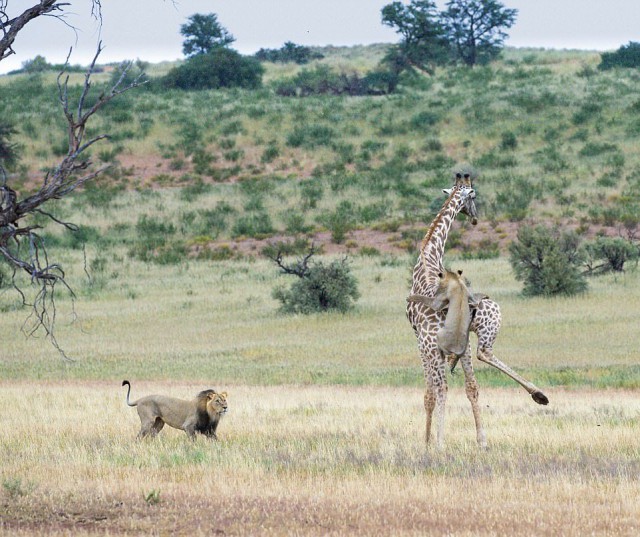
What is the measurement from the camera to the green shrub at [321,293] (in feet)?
93.8

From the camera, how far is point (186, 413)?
Answer: 12.2 meters

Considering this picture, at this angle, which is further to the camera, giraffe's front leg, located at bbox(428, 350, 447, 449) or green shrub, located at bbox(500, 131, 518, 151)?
green shrub, located at bbox(500, 131, 518, 151)

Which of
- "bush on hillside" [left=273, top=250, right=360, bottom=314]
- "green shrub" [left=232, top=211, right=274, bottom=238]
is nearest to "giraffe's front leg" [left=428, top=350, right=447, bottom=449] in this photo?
"bush on hillside" [left=273, top=250, right=360, bottom=314]

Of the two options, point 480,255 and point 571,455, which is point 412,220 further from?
point 571,455

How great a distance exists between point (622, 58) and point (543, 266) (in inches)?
2124

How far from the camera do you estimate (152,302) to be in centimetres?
3125

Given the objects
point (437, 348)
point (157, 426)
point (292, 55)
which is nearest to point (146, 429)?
point (157, 426)

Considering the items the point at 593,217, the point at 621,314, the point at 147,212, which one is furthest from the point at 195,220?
the point at 621,314

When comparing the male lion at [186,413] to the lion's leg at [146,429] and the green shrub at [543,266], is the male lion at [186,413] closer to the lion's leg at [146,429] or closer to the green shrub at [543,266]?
the lion's leg at [146,429]

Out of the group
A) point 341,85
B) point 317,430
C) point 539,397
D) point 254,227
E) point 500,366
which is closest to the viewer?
point 539,397

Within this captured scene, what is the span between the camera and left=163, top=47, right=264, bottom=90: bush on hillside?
80500mm

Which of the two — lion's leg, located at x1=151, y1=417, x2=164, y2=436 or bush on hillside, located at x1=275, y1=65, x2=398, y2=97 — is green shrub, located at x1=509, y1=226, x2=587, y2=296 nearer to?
lion's leg, located at x1=151, y1=417, x2=164, y2=436

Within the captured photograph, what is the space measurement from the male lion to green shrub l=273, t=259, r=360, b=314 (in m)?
16.3

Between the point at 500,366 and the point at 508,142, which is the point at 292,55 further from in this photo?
the point at 500,366
